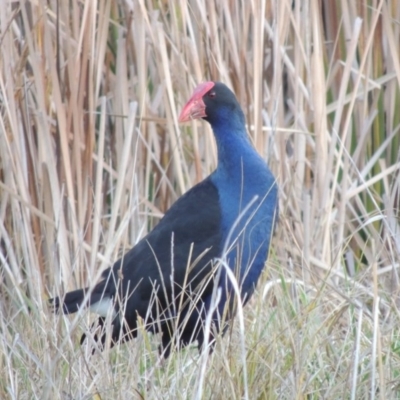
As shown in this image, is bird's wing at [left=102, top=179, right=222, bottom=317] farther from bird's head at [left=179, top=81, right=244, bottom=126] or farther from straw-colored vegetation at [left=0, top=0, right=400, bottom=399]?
bird's head at [left=179, top=81, right=244, bottom=126]

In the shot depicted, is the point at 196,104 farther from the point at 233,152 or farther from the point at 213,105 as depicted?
the point at 233,152

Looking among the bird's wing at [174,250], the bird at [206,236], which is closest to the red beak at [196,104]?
the bird at [206,236]

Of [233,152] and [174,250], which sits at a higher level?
[233,152]

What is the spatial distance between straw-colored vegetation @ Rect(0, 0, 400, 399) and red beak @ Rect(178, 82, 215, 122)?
99 millimetres

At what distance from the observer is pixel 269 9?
2863mm

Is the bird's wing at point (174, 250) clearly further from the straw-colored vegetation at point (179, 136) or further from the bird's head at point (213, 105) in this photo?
the bird's head at point (213, 105)

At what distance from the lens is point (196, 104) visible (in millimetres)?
2510

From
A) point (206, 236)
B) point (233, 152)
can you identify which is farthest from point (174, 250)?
point (233, 152)

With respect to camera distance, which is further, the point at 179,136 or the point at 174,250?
the point at 179,136

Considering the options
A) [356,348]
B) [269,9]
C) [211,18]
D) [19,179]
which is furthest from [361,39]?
[356,348]

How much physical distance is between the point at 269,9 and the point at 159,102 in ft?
1.44

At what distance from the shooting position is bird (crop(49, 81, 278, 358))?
239 centimetres

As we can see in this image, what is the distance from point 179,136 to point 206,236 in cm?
34

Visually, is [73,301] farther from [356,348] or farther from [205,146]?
[356,348]
